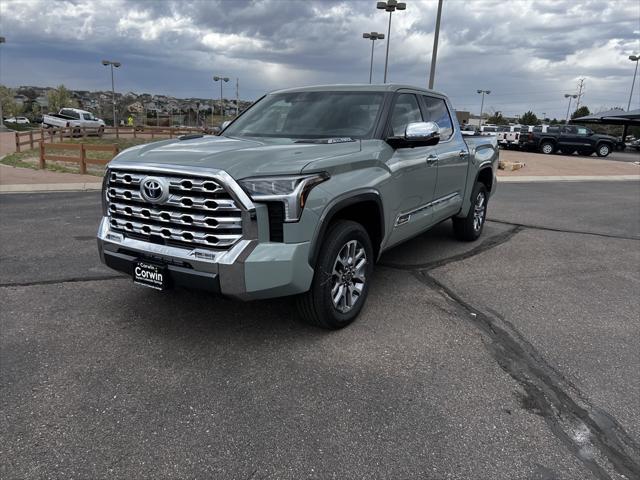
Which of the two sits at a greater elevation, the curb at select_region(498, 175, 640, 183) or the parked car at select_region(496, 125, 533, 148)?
the parked car at select_region(496, 125, 533, 148)

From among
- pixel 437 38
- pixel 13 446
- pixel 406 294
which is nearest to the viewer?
pixel 13 446

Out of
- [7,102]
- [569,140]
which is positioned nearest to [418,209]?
[569,140]

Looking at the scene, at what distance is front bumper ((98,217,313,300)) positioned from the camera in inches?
123

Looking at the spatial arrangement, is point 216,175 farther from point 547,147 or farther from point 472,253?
point 547,147

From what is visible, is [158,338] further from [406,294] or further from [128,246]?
[406,294]

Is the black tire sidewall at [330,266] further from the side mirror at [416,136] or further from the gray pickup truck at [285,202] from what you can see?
the side mirror at [416,136]

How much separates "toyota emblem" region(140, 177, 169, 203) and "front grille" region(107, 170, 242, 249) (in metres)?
0.03

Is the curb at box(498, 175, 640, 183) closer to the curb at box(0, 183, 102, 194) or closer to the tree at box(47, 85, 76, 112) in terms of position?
the curb at box(0, 183, 102, 194)

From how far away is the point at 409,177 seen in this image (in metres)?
4.47

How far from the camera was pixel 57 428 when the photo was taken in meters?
2.67

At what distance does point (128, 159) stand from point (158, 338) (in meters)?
1.31

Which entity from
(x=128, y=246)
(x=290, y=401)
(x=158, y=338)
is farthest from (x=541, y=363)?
(x=128, y=246)

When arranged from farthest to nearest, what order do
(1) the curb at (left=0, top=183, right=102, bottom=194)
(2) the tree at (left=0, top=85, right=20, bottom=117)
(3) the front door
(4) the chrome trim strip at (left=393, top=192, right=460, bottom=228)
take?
(2) the tree at (left=0, top=85, right=20, bottom=117), (1) the curb at (left=0, top=183, right=102, bottom=194), (4) the chrome trim strip at (left=393, top=192, right=460, bottom=228), (3) the front door

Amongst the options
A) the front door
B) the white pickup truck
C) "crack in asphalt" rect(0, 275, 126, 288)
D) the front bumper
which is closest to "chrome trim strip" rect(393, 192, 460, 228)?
the front door
